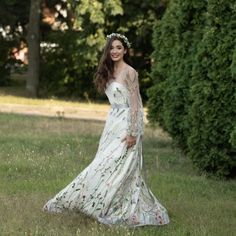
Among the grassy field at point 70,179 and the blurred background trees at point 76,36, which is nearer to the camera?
the grassy field at point 70,179

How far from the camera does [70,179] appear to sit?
30.4 feet

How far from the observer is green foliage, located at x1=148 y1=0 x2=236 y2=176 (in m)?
9.84

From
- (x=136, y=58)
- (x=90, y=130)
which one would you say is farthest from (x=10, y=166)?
(x=136, y=58)

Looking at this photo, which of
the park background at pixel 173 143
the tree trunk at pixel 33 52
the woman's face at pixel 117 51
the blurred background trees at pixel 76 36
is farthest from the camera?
the tree trunk at pixel 33 52

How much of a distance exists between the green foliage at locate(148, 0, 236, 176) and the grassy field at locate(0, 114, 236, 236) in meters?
0.48

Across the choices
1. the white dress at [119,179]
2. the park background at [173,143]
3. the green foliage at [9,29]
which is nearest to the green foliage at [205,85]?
the park background at [173,143]

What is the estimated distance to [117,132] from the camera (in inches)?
277

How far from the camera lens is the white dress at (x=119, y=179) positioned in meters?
6.82

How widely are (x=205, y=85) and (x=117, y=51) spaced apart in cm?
342

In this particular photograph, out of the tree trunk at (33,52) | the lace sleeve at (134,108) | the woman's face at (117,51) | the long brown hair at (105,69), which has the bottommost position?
the tree trunk at (33,52)

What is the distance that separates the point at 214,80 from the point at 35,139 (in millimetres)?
4826

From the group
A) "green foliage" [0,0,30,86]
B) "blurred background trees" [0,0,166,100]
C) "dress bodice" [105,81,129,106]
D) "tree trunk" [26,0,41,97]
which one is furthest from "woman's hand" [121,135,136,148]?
"green foliage" [0,0,30,86]

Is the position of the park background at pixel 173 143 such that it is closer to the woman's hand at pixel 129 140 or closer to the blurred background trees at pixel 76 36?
the woman's hand at pixel 129 140

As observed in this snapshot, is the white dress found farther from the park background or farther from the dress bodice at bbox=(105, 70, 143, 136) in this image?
the park background
